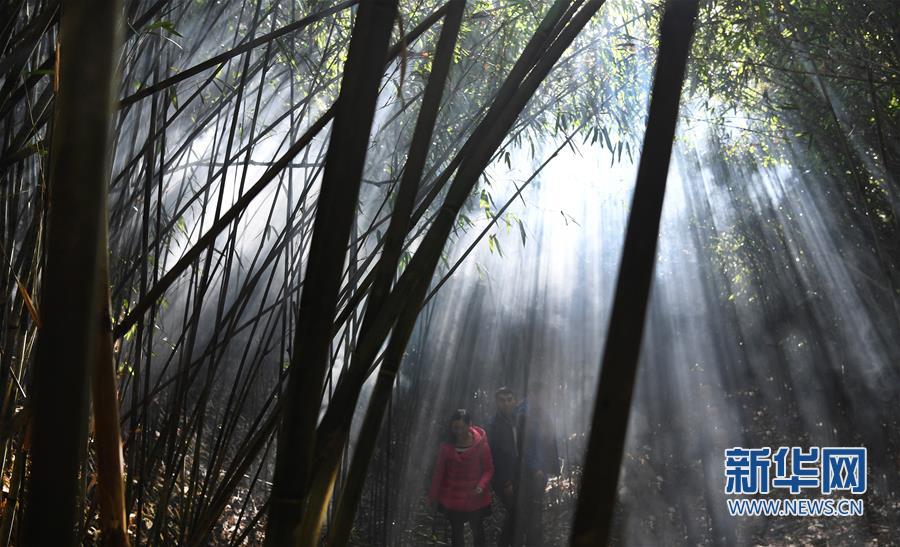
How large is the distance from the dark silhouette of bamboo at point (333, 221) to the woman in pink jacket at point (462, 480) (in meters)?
3.71

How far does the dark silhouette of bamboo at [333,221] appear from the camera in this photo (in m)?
0.58

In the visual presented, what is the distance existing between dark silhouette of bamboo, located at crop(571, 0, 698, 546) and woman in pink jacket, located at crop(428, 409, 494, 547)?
377 centimetres

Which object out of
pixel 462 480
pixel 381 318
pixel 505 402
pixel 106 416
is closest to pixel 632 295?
pixel 381 318

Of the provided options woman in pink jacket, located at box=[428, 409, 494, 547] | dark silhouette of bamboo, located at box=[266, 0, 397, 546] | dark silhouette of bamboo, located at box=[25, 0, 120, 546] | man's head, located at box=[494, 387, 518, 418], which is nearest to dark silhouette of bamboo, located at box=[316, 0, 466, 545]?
dark silhouette of bamboo, located at box=[266, 0, 397, 546]

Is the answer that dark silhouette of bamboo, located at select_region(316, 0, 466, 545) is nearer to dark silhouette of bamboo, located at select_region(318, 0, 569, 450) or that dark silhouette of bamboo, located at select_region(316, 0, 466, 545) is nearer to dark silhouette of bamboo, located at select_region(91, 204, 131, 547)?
dark silhouette of bamboo, located at select_region(318, 0, 569, 450)

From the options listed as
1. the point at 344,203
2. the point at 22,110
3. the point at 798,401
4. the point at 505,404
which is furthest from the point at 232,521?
the point at 798,401

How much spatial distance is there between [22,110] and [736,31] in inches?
146

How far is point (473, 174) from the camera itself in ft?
2.77

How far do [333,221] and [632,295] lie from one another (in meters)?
0.22

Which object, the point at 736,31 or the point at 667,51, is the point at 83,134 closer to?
the point at 667,51

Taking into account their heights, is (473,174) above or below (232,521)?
above

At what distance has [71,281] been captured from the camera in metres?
0.44

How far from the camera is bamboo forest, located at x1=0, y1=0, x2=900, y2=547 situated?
1.80 ft

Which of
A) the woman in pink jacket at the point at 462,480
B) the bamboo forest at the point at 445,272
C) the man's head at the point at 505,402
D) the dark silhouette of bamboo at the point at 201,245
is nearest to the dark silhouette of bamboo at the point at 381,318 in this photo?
the bamboo forest at the point at 445,272
